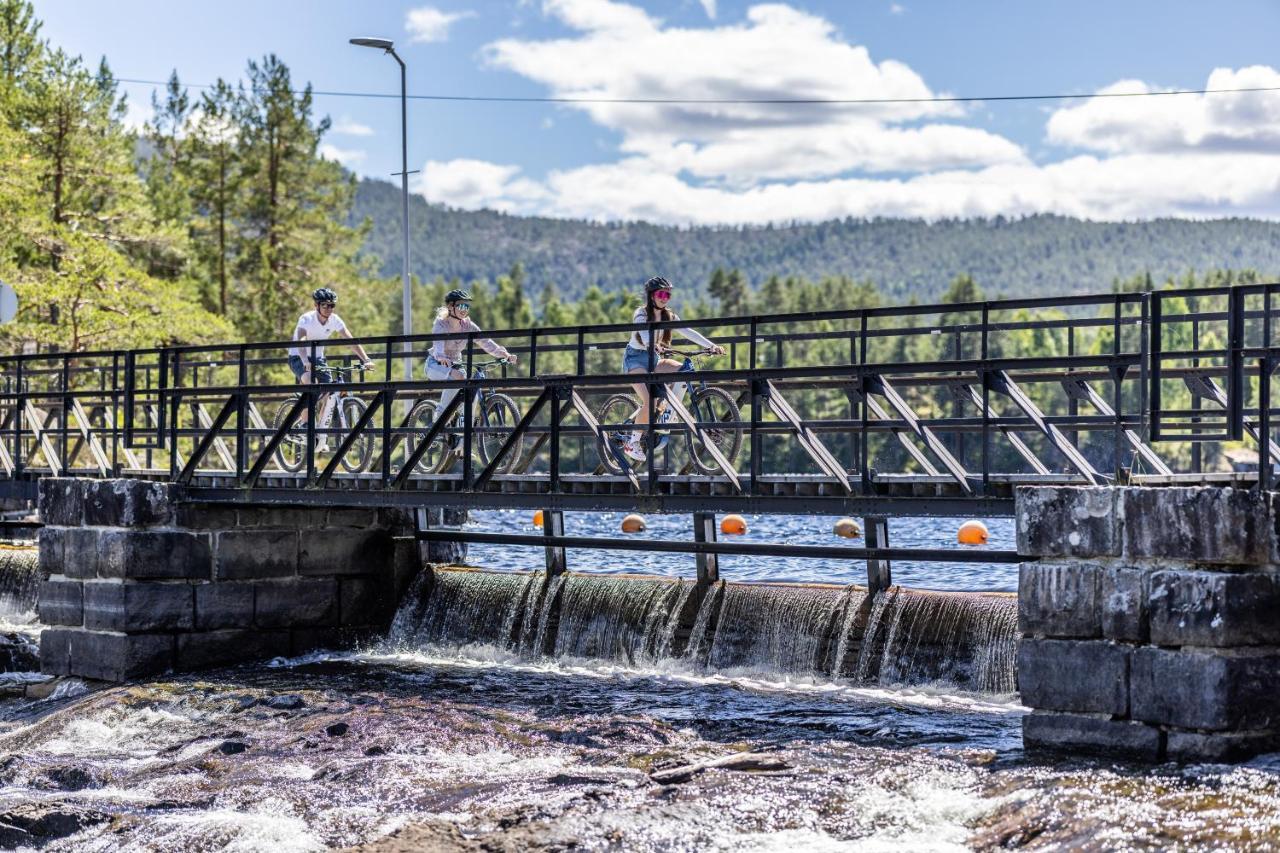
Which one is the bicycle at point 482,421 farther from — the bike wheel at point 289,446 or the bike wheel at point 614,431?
Result: the bike wheel at point 289,446

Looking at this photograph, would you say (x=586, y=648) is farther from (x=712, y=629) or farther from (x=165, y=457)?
(x=165, y=457)

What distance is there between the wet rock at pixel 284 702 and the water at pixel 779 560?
9925 mm

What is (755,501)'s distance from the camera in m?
15.1

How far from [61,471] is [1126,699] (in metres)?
15.2

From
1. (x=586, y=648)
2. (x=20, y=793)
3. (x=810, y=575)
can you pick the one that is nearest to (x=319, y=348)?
(x=586, y=648)

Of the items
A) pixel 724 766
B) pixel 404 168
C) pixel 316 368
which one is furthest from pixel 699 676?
pixel 404 168

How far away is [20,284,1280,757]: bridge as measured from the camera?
12.0m

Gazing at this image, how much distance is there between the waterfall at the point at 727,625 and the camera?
17.5 m

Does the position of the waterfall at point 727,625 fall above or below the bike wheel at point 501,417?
below

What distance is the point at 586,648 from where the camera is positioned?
794 inches

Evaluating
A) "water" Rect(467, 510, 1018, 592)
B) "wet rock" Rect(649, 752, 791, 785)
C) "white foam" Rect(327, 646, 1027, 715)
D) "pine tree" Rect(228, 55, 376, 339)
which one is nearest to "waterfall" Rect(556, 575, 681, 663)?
"white foam" Rect(327, 646, 1027, 715)

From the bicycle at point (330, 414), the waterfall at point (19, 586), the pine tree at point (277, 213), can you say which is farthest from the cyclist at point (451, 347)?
the pine tree at point (277, 213)

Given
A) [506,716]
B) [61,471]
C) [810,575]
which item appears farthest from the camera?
[810,575]

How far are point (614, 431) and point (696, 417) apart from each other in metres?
2.01
